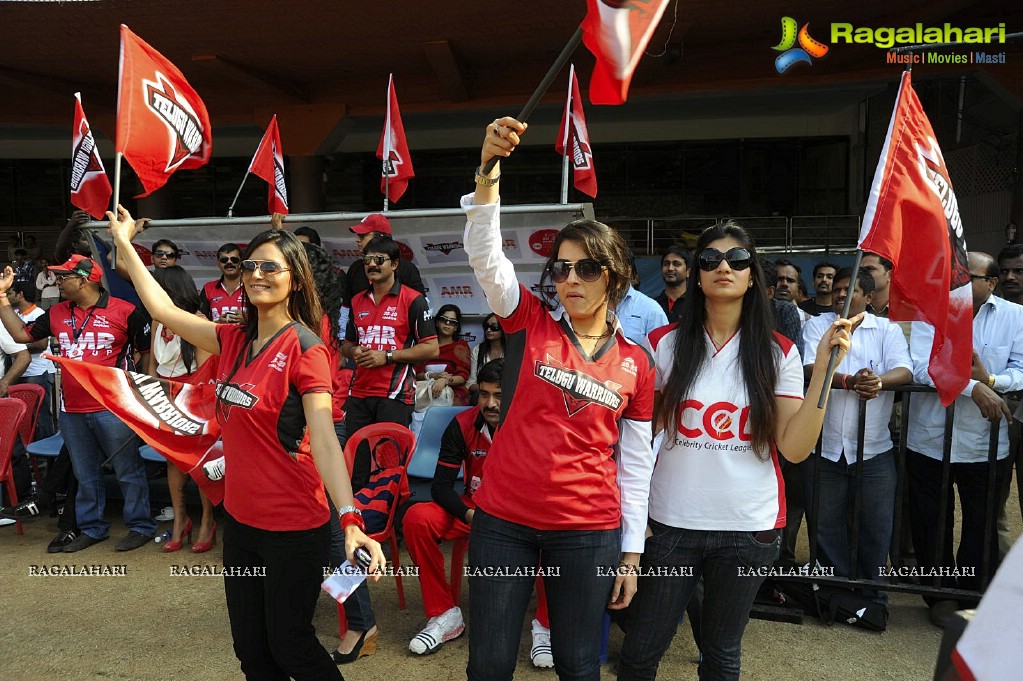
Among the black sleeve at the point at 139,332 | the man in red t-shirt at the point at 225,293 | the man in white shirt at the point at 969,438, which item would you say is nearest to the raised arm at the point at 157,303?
the black sleeve at the point at 139,332

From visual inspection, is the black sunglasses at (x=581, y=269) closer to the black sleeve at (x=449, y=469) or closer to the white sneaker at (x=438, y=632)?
the black sleeve at (x=449, y=469)

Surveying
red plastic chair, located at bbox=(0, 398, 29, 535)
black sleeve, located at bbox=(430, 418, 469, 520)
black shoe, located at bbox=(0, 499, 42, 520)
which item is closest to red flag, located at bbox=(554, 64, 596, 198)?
black sleeve, located at bbox=(430, 418, 469, 520)

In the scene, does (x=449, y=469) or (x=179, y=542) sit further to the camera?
(x=179, y=542)

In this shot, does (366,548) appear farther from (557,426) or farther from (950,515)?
(950,515)

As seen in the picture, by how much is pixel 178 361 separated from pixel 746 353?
4157mm

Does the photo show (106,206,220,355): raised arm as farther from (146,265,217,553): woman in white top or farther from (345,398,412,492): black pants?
(146,265,217,553): woman in white top

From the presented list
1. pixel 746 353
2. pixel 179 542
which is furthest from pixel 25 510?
pixel 746 353

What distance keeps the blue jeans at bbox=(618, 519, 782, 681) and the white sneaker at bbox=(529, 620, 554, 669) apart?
103 centimetres

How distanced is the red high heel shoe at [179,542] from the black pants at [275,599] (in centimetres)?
300

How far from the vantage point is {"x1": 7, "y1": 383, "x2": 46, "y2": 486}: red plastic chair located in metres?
5.92

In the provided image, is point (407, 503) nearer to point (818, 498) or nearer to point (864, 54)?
point (818, 498)

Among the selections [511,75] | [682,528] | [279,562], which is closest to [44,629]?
[279,562]

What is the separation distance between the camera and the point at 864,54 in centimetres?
1168

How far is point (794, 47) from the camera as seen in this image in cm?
1146
